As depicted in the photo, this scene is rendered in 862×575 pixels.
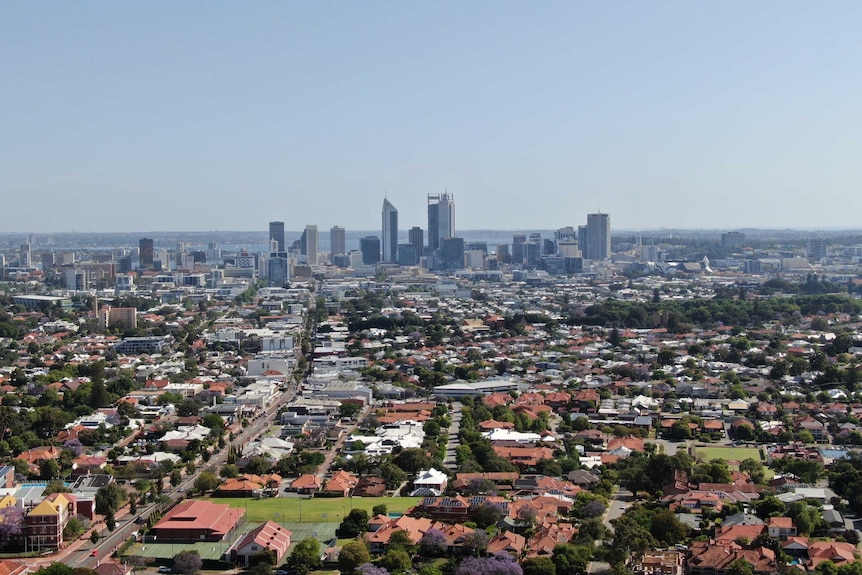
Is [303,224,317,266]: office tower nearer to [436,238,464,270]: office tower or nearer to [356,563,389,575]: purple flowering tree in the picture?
[436,238,464,270]: office tower

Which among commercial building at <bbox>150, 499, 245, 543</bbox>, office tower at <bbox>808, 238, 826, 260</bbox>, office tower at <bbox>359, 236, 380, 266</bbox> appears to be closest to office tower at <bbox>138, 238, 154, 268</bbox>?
office tower at <bbox>359, 236, 380, 266</bbox>

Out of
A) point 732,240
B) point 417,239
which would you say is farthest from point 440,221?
point 732,240

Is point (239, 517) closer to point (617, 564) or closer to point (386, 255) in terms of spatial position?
point (617, 564)

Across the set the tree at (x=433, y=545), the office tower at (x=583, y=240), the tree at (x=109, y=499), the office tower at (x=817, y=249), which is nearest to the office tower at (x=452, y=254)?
the office tower at (x=583, y=240)

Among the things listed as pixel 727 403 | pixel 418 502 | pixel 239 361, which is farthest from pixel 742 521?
pixel 239 361

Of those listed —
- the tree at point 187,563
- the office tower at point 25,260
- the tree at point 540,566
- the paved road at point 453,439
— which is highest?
the office tower at point 25,260

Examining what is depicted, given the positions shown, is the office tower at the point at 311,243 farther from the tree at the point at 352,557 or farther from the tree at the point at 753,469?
the tree at the point at 352,557
